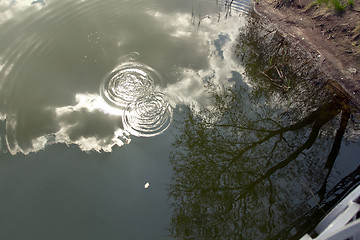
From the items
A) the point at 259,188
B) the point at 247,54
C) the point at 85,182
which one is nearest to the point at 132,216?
the point at 85,182

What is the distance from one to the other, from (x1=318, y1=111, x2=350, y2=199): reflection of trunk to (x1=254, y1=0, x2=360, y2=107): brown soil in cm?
44

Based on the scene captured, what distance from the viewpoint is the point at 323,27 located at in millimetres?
6719

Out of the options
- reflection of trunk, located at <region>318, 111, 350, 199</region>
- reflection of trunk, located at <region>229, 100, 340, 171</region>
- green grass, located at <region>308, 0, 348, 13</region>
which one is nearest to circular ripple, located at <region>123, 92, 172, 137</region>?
reflection of trunk, located at <region>229, 100, 340, 171</region>

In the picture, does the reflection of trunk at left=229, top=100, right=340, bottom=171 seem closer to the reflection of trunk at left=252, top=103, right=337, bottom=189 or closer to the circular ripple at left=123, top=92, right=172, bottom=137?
the reflection of trunk at left=252, top=103, right=337, bottom=189

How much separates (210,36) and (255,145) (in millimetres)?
3131

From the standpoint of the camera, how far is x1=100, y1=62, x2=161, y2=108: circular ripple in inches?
214

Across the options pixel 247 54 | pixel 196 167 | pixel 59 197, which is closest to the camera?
pixel 59 197

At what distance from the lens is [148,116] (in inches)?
206

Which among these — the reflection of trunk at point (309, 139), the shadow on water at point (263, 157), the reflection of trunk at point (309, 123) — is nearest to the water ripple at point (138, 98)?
the shadow on water at point (263, 157)

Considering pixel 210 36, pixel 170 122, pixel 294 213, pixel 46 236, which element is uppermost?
pixel 210 36

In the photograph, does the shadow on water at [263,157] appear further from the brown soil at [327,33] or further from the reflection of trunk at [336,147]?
the brown soil at [327,33]

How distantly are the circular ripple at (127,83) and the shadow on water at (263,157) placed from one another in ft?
3.53

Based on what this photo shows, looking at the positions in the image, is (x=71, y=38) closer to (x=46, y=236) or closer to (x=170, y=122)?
(x=170, y=122)

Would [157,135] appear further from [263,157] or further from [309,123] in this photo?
[309,123]
